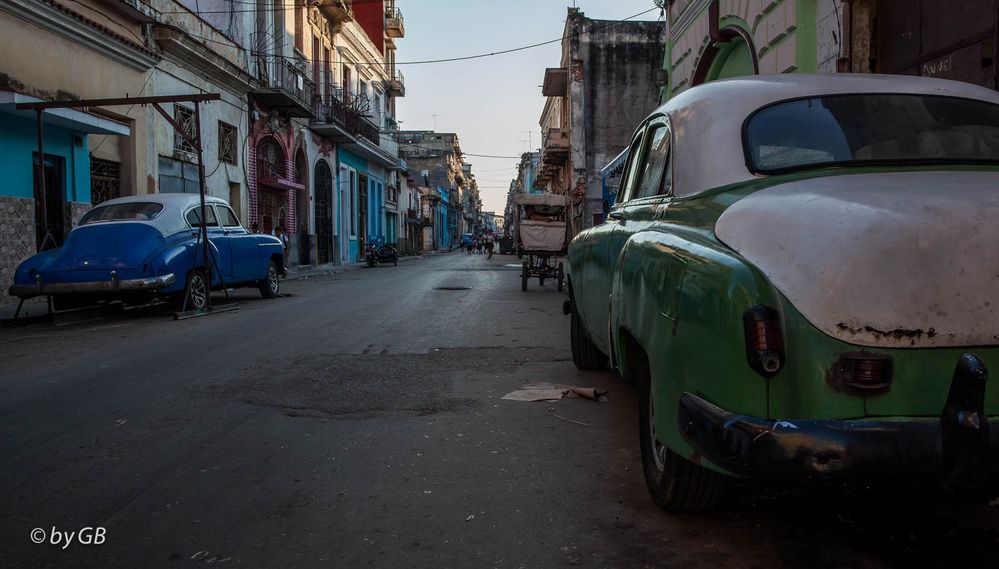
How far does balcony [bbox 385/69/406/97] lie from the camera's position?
46.6m

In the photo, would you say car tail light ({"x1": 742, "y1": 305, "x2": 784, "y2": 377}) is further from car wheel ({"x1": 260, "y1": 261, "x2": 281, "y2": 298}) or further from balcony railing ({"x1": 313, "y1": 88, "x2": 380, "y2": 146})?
balcony railing ({"x1": 313, "y1": 88, "x2": 380, "y2": 146})

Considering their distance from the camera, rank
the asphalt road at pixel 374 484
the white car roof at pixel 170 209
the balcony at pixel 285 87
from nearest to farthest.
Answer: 1. the asphalt road at pixel 374 484
2. the white car roof at pixel 170 209
3. the balcony at pixel 285 87

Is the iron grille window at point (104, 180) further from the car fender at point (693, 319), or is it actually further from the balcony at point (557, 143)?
the balcony at point (557, 143)

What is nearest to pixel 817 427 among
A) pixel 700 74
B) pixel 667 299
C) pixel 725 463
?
pixel 725 463

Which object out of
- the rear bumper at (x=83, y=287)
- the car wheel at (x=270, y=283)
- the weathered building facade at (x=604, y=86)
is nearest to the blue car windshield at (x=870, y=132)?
the rear bumper at (x=83, y=287)

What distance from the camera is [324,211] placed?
32.7 meters

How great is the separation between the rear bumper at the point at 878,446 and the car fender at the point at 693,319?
0.35 ft

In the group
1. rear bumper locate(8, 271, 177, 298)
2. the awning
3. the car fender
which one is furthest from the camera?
the awning

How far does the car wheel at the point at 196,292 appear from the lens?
35.2ft

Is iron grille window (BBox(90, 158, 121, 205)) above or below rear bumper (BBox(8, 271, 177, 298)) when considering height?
above

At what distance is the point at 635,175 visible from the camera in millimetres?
4465

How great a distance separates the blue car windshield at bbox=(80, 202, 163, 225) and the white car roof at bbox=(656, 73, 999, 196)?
932 centimetres

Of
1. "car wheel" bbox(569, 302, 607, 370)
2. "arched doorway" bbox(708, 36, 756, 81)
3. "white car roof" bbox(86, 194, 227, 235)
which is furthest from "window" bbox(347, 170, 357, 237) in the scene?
"car wheel" bbox(569, 302, 607, 370)

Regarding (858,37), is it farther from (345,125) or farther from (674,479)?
(345,125)
